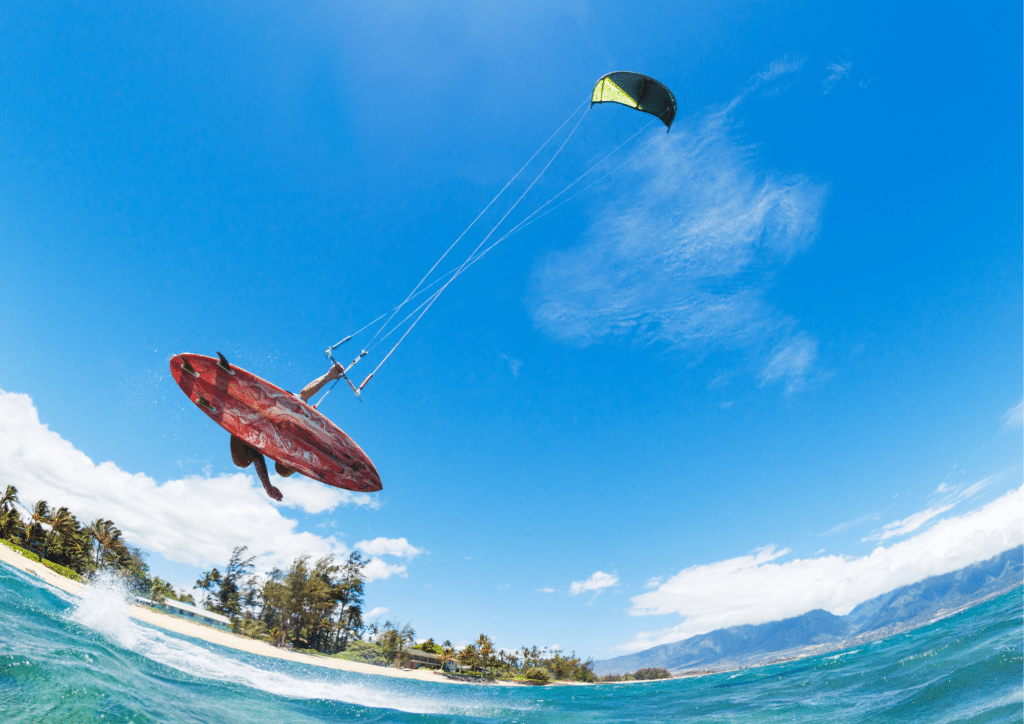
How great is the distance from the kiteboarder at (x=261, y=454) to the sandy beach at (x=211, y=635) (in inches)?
1275

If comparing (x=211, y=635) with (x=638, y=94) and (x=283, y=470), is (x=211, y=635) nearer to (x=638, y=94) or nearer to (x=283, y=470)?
(x=283, y=470)

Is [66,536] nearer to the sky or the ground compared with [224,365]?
nearer to the ground

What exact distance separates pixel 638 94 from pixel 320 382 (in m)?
10.2

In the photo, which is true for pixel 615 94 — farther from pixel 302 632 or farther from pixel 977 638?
pixel 302 632

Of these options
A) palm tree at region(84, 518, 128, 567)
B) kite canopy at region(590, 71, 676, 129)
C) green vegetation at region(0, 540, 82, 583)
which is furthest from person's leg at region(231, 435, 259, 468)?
palm tree at region(84, 518, 128, 567)

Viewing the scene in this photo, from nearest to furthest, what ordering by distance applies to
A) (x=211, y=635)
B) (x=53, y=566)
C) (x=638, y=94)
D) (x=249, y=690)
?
1. (x=638, y=94)
2. (x=249, y=690)
3. (x=53, y=566)
4. (x=211, y=635)

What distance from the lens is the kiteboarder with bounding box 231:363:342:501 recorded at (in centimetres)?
853

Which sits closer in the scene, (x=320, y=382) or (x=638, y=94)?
(x=320, y=382)

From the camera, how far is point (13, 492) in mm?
40875

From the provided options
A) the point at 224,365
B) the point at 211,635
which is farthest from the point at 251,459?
the point at 211,635

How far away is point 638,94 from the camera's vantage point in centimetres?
1095

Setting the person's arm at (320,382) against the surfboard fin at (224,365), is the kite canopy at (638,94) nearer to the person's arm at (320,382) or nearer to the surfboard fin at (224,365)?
the person's arm at (320,382)

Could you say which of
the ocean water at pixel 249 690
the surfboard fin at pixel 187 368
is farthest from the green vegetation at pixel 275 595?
the surfboard fin at pixel 187 368

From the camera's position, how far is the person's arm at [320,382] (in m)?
8.59
